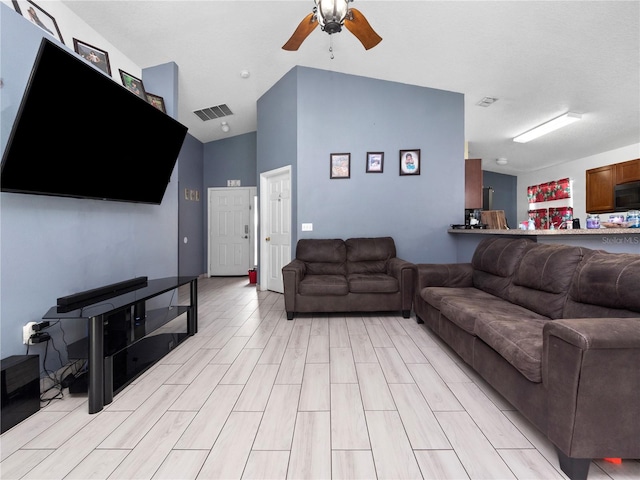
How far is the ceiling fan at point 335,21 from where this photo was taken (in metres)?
1.90

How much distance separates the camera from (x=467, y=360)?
2016 millimetres

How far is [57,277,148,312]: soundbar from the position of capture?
1848mm

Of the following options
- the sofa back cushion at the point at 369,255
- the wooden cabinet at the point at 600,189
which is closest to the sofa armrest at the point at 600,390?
the sofa back cushion at the point at 369,255

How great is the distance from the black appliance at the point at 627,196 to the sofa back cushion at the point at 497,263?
362 cm

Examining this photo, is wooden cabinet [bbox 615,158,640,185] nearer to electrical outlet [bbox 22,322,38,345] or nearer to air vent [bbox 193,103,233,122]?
air vent [bbox 193,103,233,122]

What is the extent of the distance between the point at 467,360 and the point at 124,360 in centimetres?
256

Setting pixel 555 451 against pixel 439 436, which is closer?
pixel 555 451

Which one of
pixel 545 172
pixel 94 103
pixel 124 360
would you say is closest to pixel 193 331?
pixel 124 360

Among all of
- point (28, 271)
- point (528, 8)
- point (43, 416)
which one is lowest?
point (43, 416)

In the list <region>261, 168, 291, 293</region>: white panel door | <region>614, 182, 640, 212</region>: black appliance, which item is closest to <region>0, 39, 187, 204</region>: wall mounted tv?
<region>261, 168, 291, 293</region>: white panel door

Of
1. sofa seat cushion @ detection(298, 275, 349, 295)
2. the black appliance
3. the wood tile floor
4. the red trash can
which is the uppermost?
the black appliance

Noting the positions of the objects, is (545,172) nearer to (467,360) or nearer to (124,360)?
(467,360)

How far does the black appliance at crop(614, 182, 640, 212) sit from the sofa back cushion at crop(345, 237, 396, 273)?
4.02 metres

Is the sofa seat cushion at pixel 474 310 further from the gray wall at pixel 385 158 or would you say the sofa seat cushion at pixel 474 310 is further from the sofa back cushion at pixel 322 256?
the gray wall at pixel 385 158
